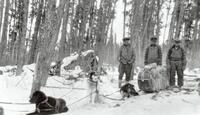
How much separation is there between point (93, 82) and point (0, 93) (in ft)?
11.9

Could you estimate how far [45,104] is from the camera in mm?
7023

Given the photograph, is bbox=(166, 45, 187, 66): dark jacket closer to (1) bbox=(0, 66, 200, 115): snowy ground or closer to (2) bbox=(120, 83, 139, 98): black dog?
(1) bbox=(0, 66, 200, 115): snowy ground

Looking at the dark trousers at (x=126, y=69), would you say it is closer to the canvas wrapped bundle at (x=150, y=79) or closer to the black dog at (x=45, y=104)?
the canvas wrapped bundle at (x=150, y=79)

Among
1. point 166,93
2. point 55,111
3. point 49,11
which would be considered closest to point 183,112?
point 166,93

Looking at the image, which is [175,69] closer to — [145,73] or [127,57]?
[127,57]

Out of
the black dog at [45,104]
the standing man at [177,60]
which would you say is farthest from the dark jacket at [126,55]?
the black dog at [45,104]

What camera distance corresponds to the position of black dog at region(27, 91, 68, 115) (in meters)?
6.92

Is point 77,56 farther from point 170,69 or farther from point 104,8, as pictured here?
point 104,8

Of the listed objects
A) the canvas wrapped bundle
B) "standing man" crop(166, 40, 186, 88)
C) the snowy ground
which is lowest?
the snowy ground

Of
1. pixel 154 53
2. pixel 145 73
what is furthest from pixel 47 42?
pixel 154 53

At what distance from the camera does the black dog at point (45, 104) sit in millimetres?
6922

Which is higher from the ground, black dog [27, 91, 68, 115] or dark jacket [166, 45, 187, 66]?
dark jacket [166, 45, 187, 66]

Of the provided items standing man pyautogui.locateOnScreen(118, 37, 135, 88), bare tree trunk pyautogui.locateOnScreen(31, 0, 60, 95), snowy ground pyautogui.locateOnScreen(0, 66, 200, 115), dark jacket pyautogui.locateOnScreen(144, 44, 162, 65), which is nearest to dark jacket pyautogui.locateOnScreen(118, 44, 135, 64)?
standing man pyautogui.locateOnScreen(118, 37, 135, 88)

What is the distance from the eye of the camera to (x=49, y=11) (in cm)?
903
